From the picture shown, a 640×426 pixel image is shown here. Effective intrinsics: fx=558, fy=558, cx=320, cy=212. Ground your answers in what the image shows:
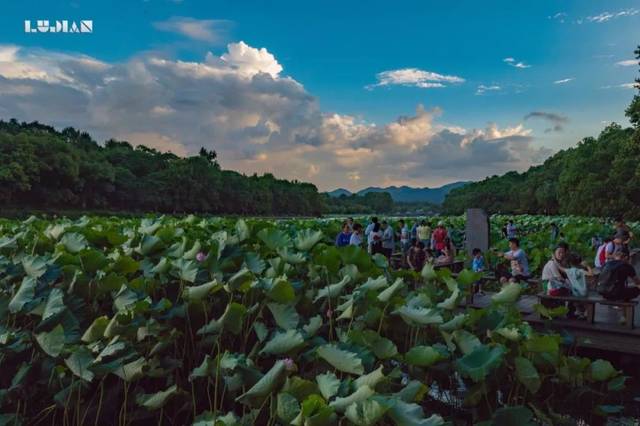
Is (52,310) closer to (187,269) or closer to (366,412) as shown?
(187,269)

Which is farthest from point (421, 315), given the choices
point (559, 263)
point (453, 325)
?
point (559, 263)

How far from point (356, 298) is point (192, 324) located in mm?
1036

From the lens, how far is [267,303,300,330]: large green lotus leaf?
2947mm

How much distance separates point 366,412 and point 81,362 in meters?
1.44

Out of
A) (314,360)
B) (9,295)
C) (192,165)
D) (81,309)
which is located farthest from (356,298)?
(192,165)

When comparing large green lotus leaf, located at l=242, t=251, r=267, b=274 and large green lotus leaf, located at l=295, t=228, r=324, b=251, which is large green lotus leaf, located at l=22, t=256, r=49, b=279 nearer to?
large green lotus leaf, located at l=242, t=251, r=267, b=274

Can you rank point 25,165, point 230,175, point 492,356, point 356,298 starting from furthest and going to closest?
point 230,175, point 25,165, point 356,298, point 492,356

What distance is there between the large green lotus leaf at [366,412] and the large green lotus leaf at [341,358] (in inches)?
18.4

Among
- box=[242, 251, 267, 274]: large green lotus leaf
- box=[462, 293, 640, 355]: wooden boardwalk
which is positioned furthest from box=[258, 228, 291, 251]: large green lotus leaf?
box=[462, 293, 640, 355]: wooden boardwalk

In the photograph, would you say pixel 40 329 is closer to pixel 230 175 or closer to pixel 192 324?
pixel 192 324

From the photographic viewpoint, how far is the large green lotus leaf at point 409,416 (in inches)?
74.9

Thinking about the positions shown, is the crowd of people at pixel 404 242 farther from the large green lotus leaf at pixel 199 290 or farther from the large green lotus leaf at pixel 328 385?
the large green lotus leaf at pixel 328 385

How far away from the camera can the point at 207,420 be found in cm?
236

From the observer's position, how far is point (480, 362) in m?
2.68
